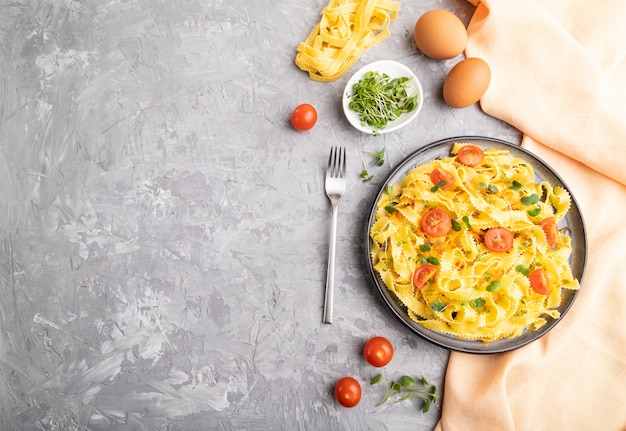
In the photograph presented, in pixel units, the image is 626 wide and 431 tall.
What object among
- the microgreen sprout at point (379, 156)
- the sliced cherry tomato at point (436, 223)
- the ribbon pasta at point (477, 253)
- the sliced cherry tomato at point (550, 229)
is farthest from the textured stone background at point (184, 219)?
the sliced cherry tomato at point (550, 229)

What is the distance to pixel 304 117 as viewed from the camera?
2.41 meters

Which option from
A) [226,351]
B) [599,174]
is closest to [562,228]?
[599,174]

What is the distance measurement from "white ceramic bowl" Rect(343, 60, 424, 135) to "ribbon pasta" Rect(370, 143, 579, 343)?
28cm

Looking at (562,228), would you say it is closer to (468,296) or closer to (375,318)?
(468,296)

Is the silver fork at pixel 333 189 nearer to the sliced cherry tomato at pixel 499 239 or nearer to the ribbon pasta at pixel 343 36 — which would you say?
the ribbon pasta at pixel 343 36

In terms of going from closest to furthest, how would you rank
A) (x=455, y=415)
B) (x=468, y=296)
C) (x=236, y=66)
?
(x=468, y=296) → (x=455, y=415) → (x=236, y=66)

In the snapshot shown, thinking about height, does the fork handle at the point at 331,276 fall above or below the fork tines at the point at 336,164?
below

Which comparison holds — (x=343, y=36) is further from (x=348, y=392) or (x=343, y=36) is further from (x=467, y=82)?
(x=348, y=392)

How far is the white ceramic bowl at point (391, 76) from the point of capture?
2408mm

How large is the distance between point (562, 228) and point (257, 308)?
5.40ft

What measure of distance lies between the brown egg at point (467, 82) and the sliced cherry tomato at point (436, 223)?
1.97ft

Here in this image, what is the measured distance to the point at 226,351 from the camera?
248 cm

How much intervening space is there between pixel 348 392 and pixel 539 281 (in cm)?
109

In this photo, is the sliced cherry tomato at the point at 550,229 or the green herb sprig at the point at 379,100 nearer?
the sliced cherry tomato at the point at 550,229
